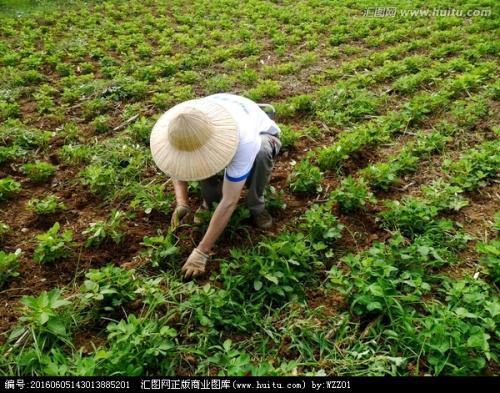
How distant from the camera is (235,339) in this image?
2771 millimetres

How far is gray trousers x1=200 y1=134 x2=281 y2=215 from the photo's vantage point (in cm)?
337

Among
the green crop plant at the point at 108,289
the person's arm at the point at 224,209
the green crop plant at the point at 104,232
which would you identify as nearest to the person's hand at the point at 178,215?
the green crop plant at the point at 104,232

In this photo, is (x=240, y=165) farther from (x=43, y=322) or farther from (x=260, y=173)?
(x=43, y=322)

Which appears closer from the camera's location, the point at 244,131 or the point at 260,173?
the point at 244,131

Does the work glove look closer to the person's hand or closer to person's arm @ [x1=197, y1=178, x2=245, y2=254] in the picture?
person's arm @ [x1=197, y1=178, x2=245, y2=254]

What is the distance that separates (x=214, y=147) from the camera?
280cm

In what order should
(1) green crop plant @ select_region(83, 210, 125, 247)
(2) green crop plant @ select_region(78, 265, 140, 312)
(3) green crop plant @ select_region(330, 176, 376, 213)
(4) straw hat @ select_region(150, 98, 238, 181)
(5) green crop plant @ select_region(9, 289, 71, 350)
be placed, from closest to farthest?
(5) green crop plant @ select_region(9, 289, 71, 350), (4) straw hat @ select_region(150, 98, 238, 181), (2) green crop plant @ select_region(78, 265, 140, 312), (1) green crop plant @ select_region(83, 210, 125, 247), (3) green crop plant @ select_region(330, 176, 376, 213)

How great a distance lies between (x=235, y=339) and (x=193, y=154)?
132cm

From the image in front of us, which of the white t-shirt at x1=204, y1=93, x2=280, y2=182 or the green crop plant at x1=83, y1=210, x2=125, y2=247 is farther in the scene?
the green crop plant at x1=83, y1=210, x2=125, y2=247

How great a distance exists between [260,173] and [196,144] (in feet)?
2.60

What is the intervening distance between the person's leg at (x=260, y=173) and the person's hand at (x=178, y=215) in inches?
22.5

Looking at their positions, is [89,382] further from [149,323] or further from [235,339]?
[235,339]

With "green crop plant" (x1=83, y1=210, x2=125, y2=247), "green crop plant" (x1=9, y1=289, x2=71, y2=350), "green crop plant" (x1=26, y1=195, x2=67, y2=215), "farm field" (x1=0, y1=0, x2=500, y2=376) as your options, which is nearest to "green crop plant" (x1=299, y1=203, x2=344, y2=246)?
"farm field" (x1=0, y1=0, x2=500, y2=376)

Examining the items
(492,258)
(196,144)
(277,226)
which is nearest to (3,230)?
(196,144)
